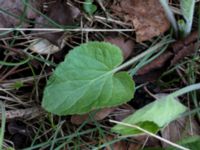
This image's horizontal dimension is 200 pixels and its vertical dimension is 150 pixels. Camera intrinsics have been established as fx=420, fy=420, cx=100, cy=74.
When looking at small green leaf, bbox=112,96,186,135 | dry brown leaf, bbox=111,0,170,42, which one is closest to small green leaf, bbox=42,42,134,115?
small green leaf, bbox=112,96,186,135

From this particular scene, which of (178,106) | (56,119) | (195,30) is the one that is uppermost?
(195,30)

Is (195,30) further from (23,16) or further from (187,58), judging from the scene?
(23,16)

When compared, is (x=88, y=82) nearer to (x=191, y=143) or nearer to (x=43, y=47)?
(x=43, y=47)

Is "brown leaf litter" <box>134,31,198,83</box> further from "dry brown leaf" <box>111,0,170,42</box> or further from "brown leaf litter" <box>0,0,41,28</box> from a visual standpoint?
"brown leaf litter" <box>0,0,41,28</box>

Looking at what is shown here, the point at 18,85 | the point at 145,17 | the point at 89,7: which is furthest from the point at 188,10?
the point at 18,85

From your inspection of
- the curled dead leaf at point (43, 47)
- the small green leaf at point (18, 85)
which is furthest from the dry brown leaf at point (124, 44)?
the small green leaf at point (18, 85)

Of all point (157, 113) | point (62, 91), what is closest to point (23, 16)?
point (62, 91)
